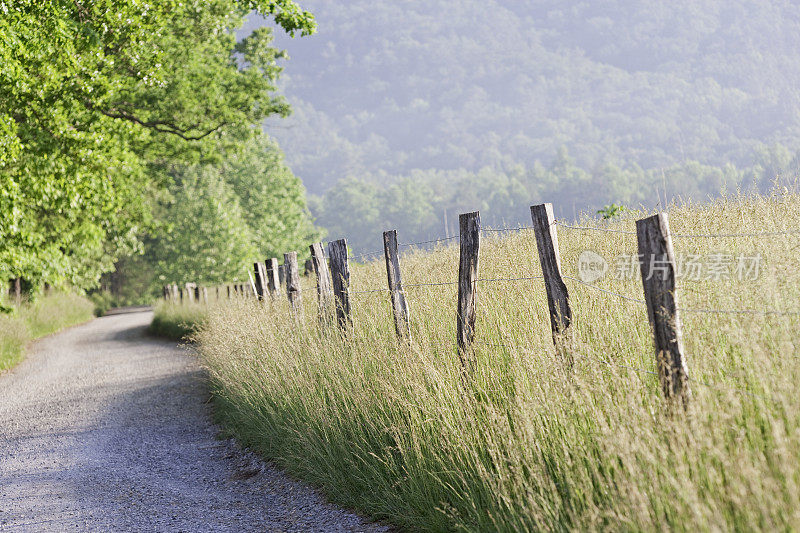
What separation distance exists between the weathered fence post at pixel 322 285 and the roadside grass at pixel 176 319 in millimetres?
11274

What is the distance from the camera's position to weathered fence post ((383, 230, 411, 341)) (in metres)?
6.77

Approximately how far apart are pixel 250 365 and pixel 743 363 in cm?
620

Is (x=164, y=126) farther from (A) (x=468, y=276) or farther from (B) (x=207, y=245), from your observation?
(B) (x=207, y=245)

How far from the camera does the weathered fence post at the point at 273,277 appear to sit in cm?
1193

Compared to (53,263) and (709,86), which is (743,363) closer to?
(53,263)

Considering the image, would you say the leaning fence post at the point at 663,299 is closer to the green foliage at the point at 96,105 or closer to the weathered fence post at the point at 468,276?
the weathered fence post at the point at 468,276

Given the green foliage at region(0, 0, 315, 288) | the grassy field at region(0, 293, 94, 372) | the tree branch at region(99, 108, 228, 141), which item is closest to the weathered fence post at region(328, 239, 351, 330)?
the green foliage at region(0, 0, 315, 288)

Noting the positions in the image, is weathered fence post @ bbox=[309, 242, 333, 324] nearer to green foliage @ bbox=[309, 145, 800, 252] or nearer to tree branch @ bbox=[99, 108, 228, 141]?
tree branch @ bbox=[99, 108, 228, 141]

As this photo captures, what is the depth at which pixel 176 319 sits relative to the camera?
75.7 ft

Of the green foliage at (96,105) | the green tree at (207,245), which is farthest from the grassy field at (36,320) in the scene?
the green tree at (207,245)

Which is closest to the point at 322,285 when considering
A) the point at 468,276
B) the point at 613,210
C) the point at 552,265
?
the point at 468,276

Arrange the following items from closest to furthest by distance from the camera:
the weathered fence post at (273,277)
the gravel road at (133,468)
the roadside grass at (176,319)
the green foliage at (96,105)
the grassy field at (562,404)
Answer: the grassy field at (562,404), the gravel road at (133,468), the weathered fence post at (273,277), the green foliage at (96,105), the roadside grass at (176,319)

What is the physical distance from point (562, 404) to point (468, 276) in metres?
1.98

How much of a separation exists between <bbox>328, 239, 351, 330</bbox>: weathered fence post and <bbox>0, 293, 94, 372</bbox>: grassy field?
11.9 meters
